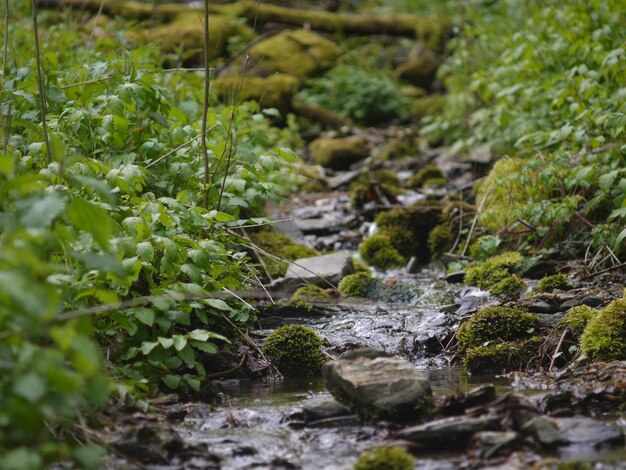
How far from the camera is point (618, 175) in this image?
525 cm

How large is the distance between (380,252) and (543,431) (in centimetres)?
408

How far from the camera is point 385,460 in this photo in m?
2.68

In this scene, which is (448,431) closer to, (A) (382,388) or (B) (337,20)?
(A) (382,388)

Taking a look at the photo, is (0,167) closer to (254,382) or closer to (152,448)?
(152,448)

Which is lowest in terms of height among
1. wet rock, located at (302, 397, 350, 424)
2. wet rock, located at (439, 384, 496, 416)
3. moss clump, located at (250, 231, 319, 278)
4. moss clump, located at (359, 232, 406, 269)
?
moss clump, located at (359, 232, 406, 269)

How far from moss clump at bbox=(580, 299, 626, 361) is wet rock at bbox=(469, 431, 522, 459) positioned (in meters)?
1.21

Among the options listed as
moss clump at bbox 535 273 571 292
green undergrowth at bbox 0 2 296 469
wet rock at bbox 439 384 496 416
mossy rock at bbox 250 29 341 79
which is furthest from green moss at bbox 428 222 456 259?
mossy rock at bbox 250 29 341 79

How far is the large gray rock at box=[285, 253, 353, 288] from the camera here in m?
5.67

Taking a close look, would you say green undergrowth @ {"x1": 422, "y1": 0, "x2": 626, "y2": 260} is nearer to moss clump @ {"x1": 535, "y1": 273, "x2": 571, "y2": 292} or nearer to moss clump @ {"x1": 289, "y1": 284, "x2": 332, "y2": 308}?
moss clump @ {"x1": 535, "y1": 273, "x2": 571, "y2": 292}

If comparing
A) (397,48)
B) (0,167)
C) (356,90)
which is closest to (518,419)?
(0,167)

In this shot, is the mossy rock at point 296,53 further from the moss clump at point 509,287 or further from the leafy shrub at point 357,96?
the moss clump at point 509,287

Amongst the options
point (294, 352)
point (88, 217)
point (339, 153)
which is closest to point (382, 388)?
point (294, 352)

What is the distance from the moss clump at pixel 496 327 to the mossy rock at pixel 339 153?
6293 millimetres

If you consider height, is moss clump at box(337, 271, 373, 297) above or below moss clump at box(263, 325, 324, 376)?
below
